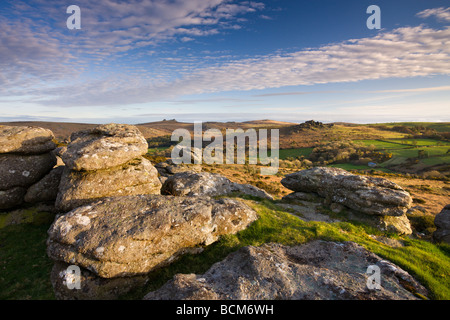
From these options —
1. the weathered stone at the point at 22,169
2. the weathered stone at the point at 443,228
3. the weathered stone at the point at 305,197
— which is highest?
the weathered stone at the point at 22,169

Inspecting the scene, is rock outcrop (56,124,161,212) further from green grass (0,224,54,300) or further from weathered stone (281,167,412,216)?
weathered stone (281,167,412,216)

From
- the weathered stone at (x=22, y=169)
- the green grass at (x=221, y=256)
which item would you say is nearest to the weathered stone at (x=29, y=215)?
the green grass at (x=221, y=256)

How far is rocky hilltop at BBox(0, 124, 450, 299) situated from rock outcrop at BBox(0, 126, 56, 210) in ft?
0.18

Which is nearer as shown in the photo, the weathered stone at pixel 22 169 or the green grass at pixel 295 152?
the weathered stone at pixel 22 169

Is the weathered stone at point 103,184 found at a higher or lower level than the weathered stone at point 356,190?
higher

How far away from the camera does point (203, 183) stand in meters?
19.5

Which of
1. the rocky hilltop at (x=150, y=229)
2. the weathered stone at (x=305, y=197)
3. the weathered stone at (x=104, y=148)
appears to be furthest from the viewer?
the weathered stone at (x=305, y=197)

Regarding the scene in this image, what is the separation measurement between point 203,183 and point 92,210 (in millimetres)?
10393

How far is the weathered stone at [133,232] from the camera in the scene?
331 inches

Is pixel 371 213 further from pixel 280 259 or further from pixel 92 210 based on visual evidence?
pixel 92 210

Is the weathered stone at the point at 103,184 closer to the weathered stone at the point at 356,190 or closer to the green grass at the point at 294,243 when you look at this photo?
the green grass at the point at 294,243

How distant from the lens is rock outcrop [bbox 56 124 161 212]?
13.2 meters

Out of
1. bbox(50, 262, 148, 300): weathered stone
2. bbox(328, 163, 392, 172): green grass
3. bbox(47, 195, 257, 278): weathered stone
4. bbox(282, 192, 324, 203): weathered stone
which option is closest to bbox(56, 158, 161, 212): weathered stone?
bbox(47, 195, 257, 278): weathered stone
